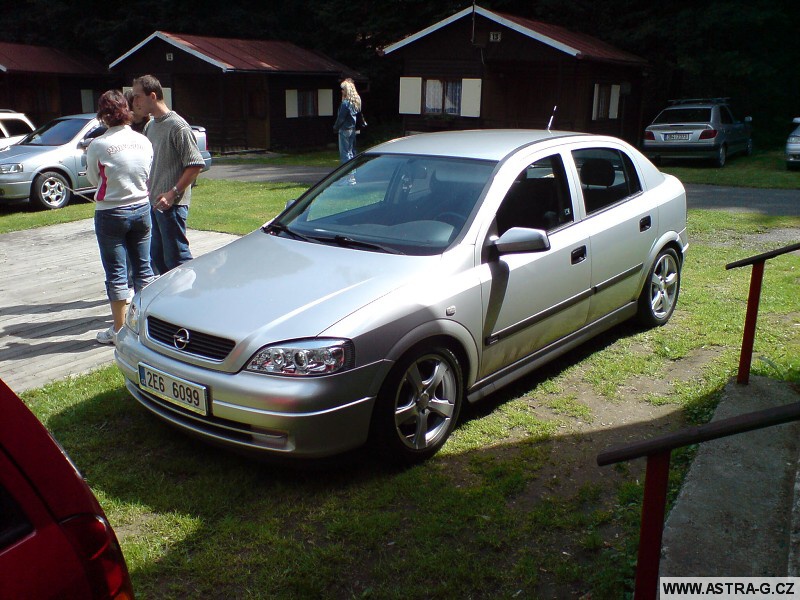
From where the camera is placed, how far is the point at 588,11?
29.6 m

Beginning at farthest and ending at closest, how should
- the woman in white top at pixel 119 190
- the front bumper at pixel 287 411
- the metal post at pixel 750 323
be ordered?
1. the woman in white top at pixel 119 190
2. the metal post at pixel 750 323
3. the front bumper at pixel 287 411

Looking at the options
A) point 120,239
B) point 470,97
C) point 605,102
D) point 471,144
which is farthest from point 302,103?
Result: point 471,144

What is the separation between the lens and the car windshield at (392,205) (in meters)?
4.82

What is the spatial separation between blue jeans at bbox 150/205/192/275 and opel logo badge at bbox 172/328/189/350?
2.39 metres

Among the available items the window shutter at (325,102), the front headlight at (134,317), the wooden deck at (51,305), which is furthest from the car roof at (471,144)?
the window shutter at (325,102)

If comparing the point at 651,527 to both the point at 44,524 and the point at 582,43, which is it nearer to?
the point at 44,524

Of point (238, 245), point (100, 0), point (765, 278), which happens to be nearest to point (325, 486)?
point (238, 245)

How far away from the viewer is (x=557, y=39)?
78.9ft

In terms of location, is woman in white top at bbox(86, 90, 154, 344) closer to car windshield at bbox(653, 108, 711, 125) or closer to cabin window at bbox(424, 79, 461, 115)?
car windshield at bbox(653, 108, 711, 125)

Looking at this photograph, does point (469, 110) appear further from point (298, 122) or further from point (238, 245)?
point (238, 245)

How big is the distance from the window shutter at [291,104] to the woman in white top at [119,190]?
79.6 ft

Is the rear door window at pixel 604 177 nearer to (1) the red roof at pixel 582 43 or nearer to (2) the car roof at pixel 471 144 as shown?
(2) the car roof at pixel 471 144

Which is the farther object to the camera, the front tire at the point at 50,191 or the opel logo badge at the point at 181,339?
the front tire at the point at 50,191

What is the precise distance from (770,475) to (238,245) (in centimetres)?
345
